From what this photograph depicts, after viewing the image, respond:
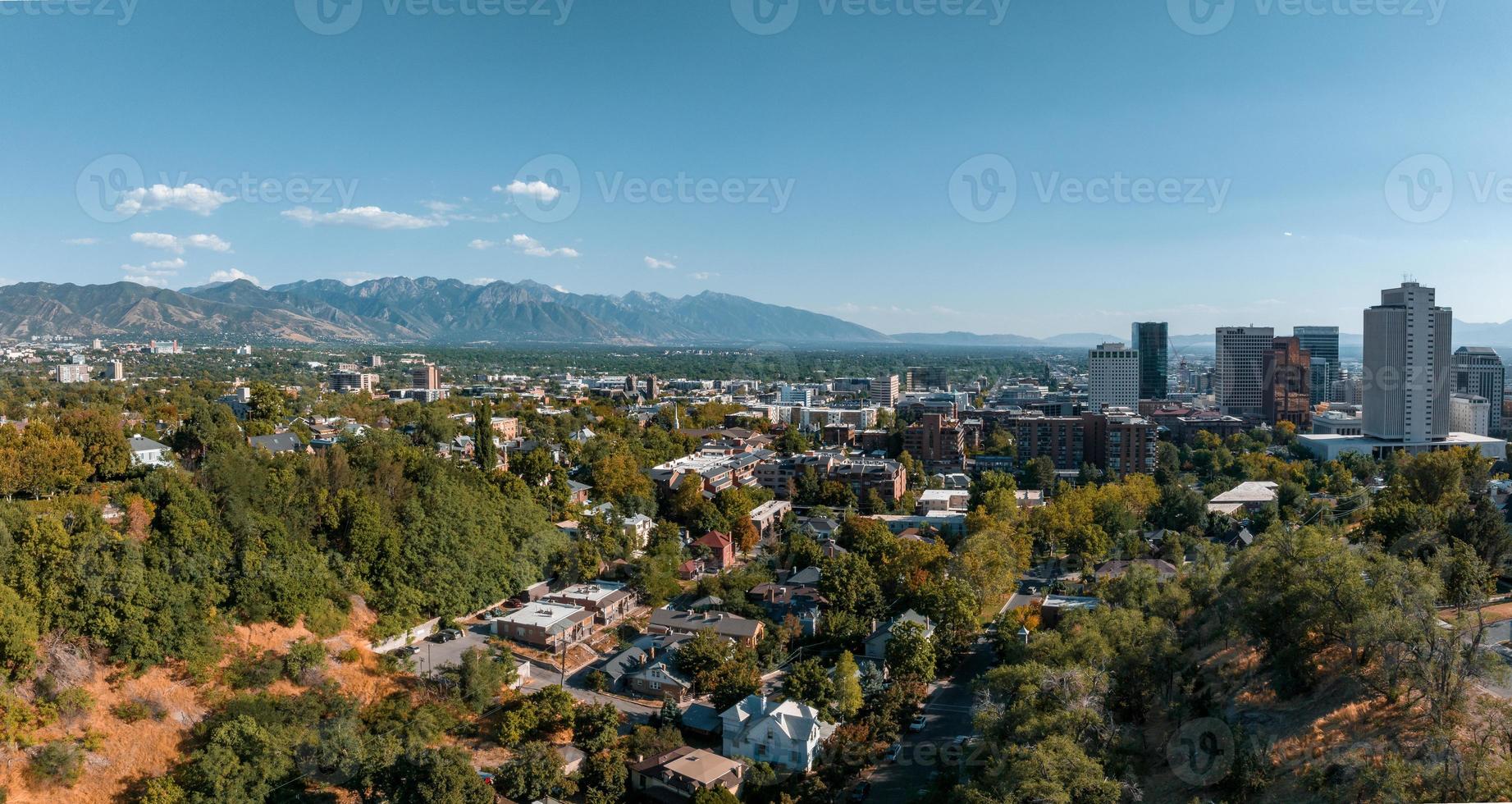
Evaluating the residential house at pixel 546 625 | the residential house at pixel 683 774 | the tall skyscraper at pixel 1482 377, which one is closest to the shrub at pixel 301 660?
the residential house at pixel 546 625

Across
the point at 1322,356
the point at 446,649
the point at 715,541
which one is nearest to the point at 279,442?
the point at 446,649

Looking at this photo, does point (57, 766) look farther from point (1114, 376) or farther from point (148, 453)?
point (1114, 376)

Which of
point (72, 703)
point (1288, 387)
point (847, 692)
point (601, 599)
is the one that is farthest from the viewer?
point (1288, 387)

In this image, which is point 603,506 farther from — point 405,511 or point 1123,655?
point 1123,655

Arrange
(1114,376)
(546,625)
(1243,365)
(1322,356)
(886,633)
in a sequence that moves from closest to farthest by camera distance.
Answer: (546,625) → (886,633) → (1243,365) → (1114,376) → (1322,356)

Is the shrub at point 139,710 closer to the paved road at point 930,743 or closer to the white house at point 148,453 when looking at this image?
the white house at point 148,453

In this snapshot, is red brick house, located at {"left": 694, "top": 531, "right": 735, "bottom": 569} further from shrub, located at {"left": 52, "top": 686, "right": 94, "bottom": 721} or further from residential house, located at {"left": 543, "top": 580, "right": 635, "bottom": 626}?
shrub, located at {"left": 52, "top": 686, "right": 94, "bottom": 721}

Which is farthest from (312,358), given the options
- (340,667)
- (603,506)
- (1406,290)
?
(1406,290)
